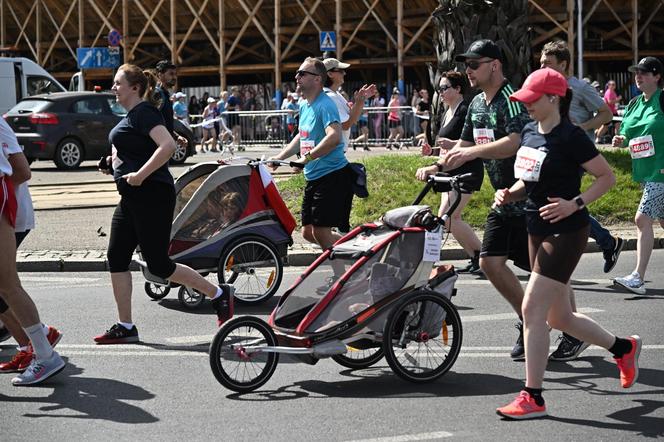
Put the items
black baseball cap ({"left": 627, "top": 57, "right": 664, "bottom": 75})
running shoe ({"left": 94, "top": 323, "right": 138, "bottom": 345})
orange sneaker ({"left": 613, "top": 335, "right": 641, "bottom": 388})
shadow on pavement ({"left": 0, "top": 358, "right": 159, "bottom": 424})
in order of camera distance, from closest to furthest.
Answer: shadow on pavement ({"left": 0, "top": 358, "right": 159, "bottom": 424}) < orange sneaker ({"left": 613, "top": 335, "right": 641, "bottom": 388}) < running shoe ({"left": 94, "top": 323, "right": 138, "bottom": 345}) < black baseball cap ({"left": 627, "top": 57, "right": 664, "bottom": 75})

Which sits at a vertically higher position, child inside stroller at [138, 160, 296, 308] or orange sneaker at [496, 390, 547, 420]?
child inside stroller at [138, 160, 296, 308]

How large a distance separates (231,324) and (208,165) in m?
3.68

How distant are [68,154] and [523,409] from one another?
69.3ft

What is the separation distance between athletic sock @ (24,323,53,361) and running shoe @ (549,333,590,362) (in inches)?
118

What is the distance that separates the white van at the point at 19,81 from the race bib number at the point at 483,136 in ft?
80.1

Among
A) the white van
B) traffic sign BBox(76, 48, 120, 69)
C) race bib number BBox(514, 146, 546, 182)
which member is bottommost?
race bib number BBox(514, 146, 546, 182)

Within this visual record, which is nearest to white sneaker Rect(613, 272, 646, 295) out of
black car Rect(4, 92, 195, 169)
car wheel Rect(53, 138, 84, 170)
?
black car Rect(4, 92, 195, 169)

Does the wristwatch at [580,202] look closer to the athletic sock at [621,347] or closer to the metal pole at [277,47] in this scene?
the athletic sock at [621,347]

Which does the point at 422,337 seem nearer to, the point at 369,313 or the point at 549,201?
the point at 369,313

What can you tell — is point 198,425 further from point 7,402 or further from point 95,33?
point 95,33

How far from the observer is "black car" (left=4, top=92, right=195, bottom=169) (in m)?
25.8

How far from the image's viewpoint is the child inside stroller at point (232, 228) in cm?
1005

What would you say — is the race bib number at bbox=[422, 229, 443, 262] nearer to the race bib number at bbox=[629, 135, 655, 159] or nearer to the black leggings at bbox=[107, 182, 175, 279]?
the black leggings at bbox=[107, 182, 175, 279]

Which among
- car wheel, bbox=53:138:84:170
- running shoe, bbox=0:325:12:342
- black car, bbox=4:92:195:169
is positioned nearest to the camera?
running shoe, bbox=0:325:12:342
